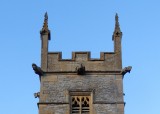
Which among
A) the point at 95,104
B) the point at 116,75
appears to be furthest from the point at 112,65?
the point at 95,104

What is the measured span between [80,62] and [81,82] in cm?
109

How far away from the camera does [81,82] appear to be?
26.0 m

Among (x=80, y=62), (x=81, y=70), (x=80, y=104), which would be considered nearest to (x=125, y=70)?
(x=81, y=70)

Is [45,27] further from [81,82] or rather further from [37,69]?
[81,82]

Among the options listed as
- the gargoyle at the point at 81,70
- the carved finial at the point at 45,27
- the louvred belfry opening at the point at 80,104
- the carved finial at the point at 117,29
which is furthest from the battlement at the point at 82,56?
the louvred belfry opening at the point at 80,104

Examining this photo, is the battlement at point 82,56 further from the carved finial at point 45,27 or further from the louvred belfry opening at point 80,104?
the louvred belfry opening at point 80,104

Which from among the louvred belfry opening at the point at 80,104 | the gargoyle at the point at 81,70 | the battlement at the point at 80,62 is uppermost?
the battlement at the point at 80,62

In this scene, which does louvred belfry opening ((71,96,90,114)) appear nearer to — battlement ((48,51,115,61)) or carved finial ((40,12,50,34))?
battlement ((48,51,115,61))

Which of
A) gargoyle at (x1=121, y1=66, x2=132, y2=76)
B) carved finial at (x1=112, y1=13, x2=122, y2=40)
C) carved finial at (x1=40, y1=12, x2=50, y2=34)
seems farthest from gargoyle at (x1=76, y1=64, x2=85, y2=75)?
carved finial at (x1=40, y1=12, x2=50, y2=34)

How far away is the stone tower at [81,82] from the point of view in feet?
83.0

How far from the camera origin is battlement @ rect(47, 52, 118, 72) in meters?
26.3

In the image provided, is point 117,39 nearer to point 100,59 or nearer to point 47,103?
point 100,59

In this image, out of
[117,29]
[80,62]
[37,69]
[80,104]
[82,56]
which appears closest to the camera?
[80,104]

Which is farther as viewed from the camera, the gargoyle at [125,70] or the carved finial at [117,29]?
the carved finial at [117,29]
